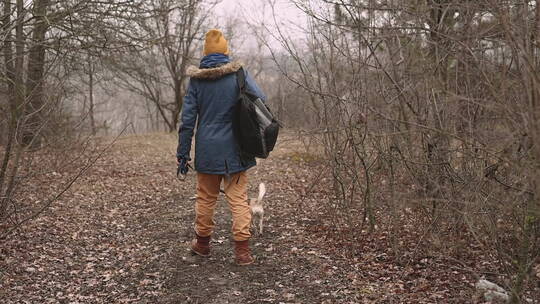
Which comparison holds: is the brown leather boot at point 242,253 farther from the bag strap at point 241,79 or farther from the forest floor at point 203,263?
the bag strap at point 241,79

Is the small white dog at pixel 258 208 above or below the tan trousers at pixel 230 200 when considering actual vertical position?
below

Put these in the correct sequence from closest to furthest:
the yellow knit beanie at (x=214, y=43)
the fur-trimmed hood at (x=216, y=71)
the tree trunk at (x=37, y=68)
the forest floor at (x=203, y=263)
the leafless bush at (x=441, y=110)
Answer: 1. the leafless bush at (x=441, y=110)
2. the forest floor at (x=203, y=263)
3. the fur-trimmed hood at (x=216, y=71)
4. the yellow knit beanie at (x=214, y=43)
5. the tree trunk at (x=37, y=68)

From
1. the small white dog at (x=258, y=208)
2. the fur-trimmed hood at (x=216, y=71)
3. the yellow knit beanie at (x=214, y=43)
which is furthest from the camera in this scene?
the small white dog at (x=258, y=208)

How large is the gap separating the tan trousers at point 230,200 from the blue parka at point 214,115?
0.16m

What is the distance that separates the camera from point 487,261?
4.31 meters

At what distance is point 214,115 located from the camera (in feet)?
15.4

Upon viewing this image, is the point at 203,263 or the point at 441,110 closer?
the point at 441,110

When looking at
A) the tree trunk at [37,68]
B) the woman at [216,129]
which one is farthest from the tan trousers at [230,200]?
the tree trunk at [37,68]

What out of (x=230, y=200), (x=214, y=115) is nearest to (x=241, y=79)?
(x=214, y=115)

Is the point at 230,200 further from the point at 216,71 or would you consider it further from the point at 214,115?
the point at 216,71

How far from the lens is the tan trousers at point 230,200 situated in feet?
15.6

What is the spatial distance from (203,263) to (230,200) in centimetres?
75

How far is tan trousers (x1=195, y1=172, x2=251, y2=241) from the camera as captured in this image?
187 inches

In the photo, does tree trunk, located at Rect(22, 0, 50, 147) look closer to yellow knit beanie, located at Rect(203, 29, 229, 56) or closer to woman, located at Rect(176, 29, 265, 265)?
woman, located at Rect(176, 29, 265, 265)
